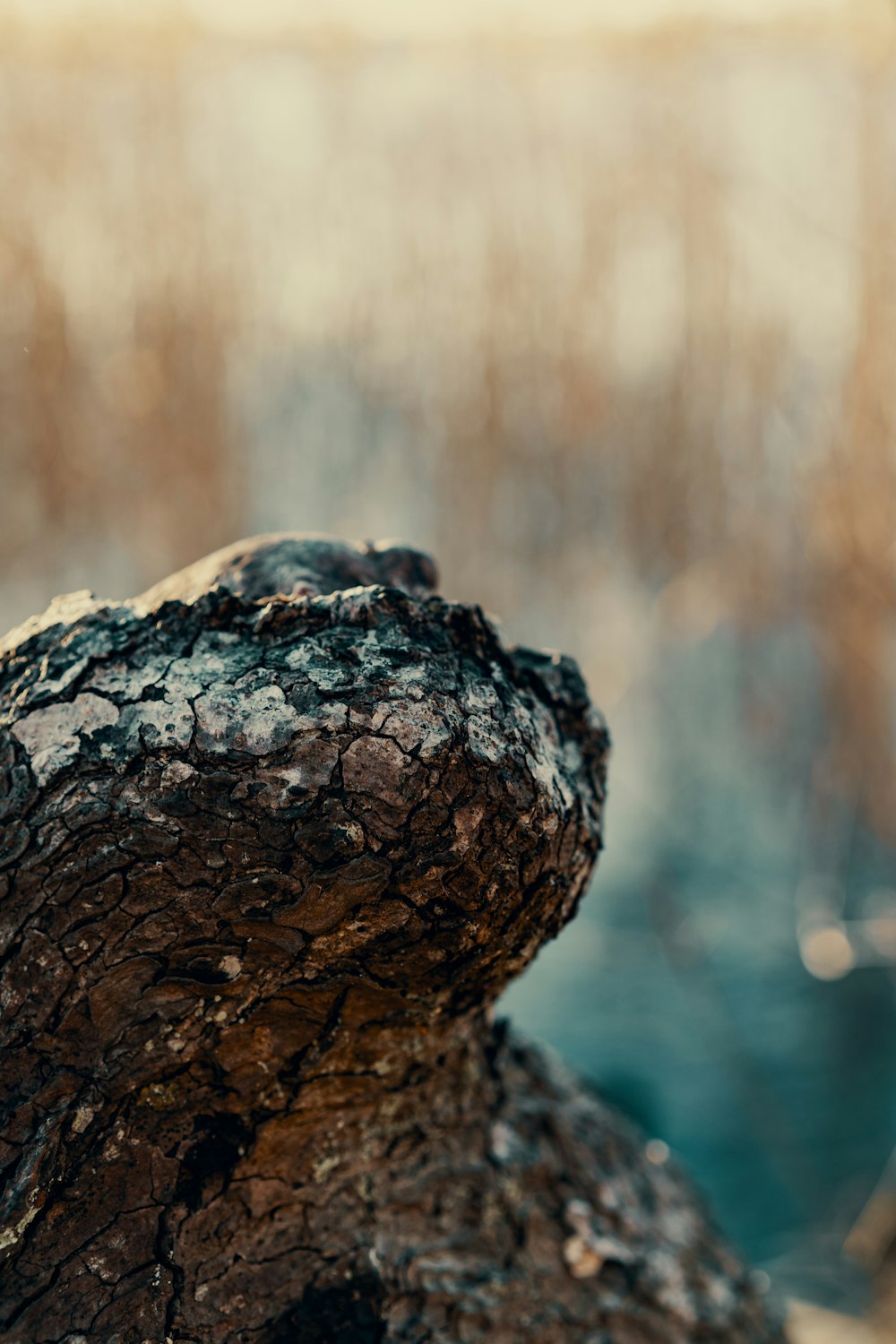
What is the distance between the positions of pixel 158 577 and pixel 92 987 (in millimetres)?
2742

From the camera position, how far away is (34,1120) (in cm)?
55

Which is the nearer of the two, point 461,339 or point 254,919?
point 254,919

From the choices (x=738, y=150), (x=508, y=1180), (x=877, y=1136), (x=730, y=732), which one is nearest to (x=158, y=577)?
(x=730, y=732)

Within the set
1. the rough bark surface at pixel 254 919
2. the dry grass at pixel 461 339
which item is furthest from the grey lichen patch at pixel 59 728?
the dry grass at pixel 461 339

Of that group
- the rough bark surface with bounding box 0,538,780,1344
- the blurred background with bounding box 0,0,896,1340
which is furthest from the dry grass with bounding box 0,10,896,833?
the rough bark surface with bounding box 0,538,780,1344

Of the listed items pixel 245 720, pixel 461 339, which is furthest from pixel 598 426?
pixel 245 720

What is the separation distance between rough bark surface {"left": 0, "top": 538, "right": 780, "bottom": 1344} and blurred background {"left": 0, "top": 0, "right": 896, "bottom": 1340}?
247cm

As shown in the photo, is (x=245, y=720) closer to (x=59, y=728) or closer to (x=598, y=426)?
(x=59, y=728)

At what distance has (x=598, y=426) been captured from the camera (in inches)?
125

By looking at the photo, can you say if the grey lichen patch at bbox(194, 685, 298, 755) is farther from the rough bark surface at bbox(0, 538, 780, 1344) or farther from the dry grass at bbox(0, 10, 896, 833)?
the dry grass at bbox(0, 10, 896, 833)

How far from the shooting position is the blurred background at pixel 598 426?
9.66 ft

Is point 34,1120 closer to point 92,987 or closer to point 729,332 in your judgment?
point 92,987

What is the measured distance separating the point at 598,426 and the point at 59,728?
2860 mm

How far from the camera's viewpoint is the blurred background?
9.66ft
